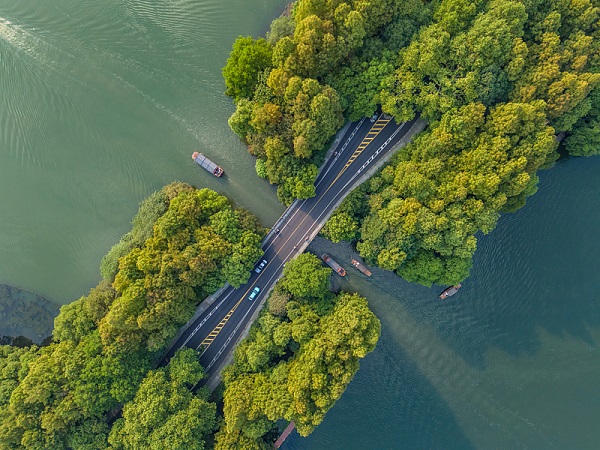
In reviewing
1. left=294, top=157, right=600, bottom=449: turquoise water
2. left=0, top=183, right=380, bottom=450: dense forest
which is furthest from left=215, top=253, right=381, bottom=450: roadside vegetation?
left=294, top=157, right=600, bottom=449: turquoise water

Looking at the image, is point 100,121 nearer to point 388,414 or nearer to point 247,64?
point 247,64

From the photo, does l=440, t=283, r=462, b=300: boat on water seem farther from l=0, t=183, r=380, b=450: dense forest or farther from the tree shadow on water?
l=0, t=183, r=380, b=450: dense forest

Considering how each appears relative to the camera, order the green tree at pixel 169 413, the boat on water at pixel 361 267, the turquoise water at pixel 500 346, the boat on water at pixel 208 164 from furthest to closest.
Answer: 1. the boat on water at pixel 208 164
2. the boat on water at pixel 361 267
3. the turquoise water at pixel 500 346
4. the green tree at pixel 169 413

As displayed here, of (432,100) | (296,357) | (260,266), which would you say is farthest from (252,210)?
(432,100)

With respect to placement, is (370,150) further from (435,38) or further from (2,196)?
(2,196)

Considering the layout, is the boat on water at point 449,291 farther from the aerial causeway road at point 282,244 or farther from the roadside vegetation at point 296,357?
the aerial causeway road at point 282,244

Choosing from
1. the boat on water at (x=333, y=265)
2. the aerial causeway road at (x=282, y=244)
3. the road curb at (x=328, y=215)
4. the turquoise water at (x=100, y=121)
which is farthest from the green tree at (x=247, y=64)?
the boat on water at (x=333, y=265)

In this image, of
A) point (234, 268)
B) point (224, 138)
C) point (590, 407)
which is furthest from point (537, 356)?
point (224, 138)
